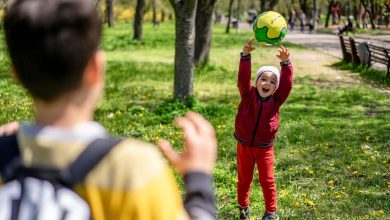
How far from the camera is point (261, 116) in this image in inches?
209

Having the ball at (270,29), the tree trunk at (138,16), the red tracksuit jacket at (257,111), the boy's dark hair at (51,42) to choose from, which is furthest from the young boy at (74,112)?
the tree trunk at (138,16)

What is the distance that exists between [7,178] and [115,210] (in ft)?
1.19

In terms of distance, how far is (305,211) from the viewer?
585 centimetres

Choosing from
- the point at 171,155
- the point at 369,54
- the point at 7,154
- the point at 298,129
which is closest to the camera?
the point at 7,154

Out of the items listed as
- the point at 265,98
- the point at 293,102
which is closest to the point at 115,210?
the point at 265,98

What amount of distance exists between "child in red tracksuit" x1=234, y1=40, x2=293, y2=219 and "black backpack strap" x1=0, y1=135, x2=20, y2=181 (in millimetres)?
3777

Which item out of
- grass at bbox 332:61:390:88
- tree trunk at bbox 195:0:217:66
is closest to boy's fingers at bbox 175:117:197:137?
grass at bbox 332:61:390:88

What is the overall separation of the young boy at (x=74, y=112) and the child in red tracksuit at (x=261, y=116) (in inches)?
147

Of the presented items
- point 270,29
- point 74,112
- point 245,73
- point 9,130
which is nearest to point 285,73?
point 245,73

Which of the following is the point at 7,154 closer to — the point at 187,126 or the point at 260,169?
the point at 187,126

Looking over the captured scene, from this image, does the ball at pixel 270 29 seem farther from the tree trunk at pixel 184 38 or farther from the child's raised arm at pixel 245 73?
→ the tree trunk at pixel 184 38

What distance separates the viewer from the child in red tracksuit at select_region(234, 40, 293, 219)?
5273 millimetres

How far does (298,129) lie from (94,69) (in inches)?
328

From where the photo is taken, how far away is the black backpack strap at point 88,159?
58.9 inches
